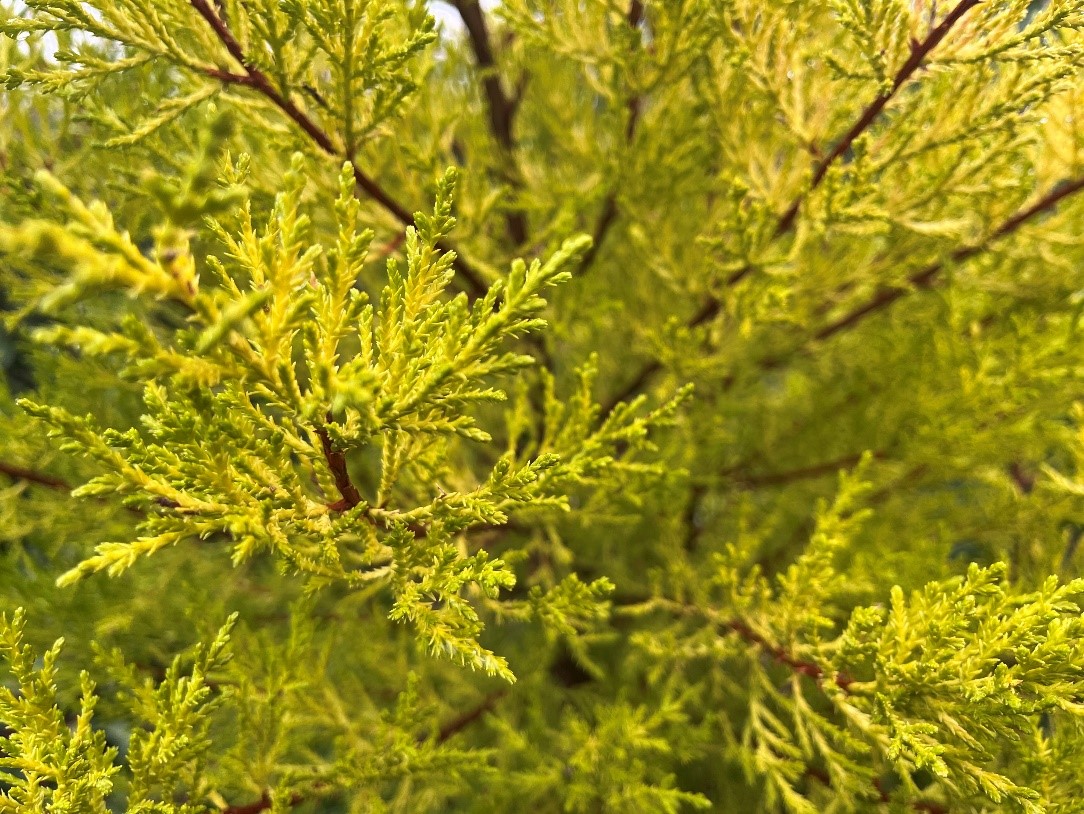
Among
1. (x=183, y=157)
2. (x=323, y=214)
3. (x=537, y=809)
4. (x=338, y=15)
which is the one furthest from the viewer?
(x=537, y=809)

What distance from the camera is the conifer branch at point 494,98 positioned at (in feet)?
7.64

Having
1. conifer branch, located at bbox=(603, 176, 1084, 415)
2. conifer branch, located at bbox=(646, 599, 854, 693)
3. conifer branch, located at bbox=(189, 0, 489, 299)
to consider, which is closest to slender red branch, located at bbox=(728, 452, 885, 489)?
conifer branch, located at bbox=(603, 176, 1084, 415)

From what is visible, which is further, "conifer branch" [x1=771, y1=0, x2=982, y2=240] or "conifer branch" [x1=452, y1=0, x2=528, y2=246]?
"conifer branch" [x1=452, y1=0, x2=528, y2=246]

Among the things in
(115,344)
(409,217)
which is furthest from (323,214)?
(115,344)

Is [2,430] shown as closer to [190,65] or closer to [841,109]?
[190,65]

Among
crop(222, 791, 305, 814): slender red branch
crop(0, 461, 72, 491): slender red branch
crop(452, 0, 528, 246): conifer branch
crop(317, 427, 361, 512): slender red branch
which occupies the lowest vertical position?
crop(222, 791, 305, 814): slender red branch

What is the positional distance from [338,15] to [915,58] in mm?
1186

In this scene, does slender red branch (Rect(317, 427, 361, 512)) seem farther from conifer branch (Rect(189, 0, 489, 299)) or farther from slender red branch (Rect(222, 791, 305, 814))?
slender red branch (Rect(222, 791, 305, 814))

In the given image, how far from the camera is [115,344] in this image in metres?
0.84

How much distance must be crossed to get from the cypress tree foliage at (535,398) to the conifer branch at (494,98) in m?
0.03

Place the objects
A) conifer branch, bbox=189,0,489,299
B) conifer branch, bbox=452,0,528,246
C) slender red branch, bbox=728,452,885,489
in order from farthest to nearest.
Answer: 1. slender red branch, bbox=728,452,885,489
2. conifer branch, bbox=452,0,528,246
3. conifer branch, bbox=189,0,489,299

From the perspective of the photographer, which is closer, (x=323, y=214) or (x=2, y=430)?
(x=2, y=430)

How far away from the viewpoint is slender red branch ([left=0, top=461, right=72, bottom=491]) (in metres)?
1.91

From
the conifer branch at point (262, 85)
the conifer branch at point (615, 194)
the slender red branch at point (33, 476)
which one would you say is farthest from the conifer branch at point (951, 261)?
the slender red branch at point (33, 476)
